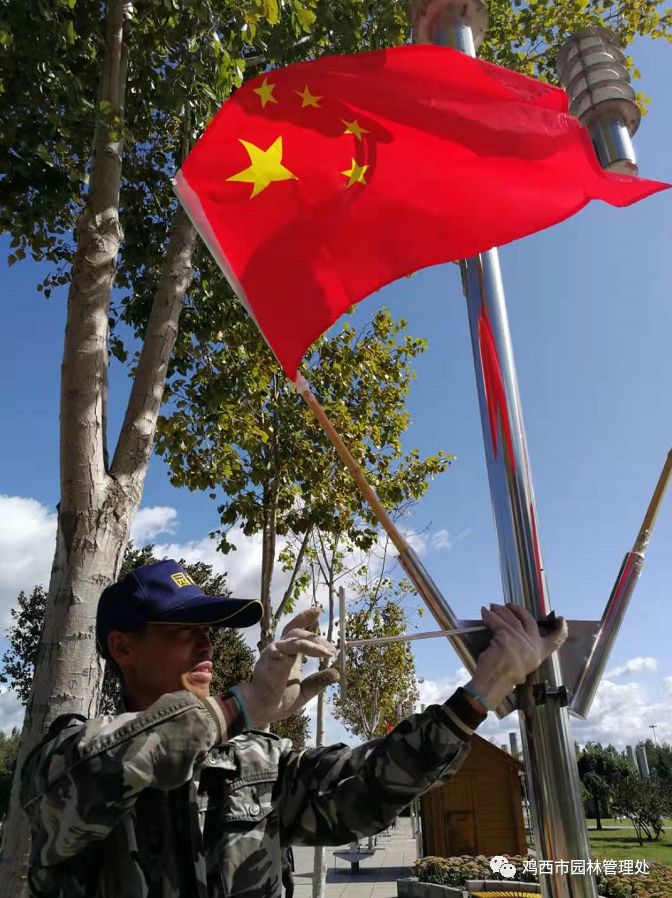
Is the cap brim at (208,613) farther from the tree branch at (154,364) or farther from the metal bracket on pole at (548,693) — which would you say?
the tree branch at (154,364)

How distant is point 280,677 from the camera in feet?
5.39

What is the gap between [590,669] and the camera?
67.4 inches

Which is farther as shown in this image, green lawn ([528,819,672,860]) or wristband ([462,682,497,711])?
green lawn ([528,819,672,860])

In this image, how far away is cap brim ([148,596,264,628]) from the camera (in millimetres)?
1927

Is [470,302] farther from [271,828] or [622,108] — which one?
[271,828]

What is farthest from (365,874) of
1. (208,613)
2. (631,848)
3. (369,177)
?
(369,177)

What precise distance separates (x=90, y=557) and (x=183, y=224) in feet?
10.0

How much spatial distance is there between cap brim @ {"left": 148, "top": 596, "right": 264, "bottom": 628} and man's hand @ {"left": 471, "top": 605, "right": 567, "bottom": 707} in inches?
27.1

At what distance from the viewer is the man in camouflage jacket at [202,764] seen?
1.50 metres

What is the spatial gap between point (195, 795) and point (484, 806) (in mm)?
12418

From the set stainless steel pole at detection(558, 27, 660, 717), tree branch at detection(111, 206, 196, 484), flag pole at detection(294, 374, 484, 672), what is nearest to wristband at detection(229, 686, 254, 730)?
flag pole at detection(294, 374, 484, 672)

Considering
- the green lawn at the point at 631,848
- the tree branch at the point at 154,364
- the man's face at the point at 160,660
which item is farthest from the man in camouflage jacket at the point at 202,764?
the green lawn at the point at 631,848

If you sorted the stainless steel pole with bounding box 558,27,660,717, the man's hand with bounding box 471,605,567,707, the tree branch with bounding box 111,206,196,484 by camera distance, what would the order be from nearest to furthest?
the man's hand with bounding box 471,605,567,707, the stainless steel pole with bounding box 558,27,660,717, the tree branch with bounding box 111,206,196,484

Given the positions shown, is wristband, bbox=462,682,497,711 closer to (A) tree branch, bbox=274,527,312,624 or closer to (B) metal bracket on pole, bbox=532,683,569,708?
(B) metal bracket on pole, bbox=532,683,569,708
